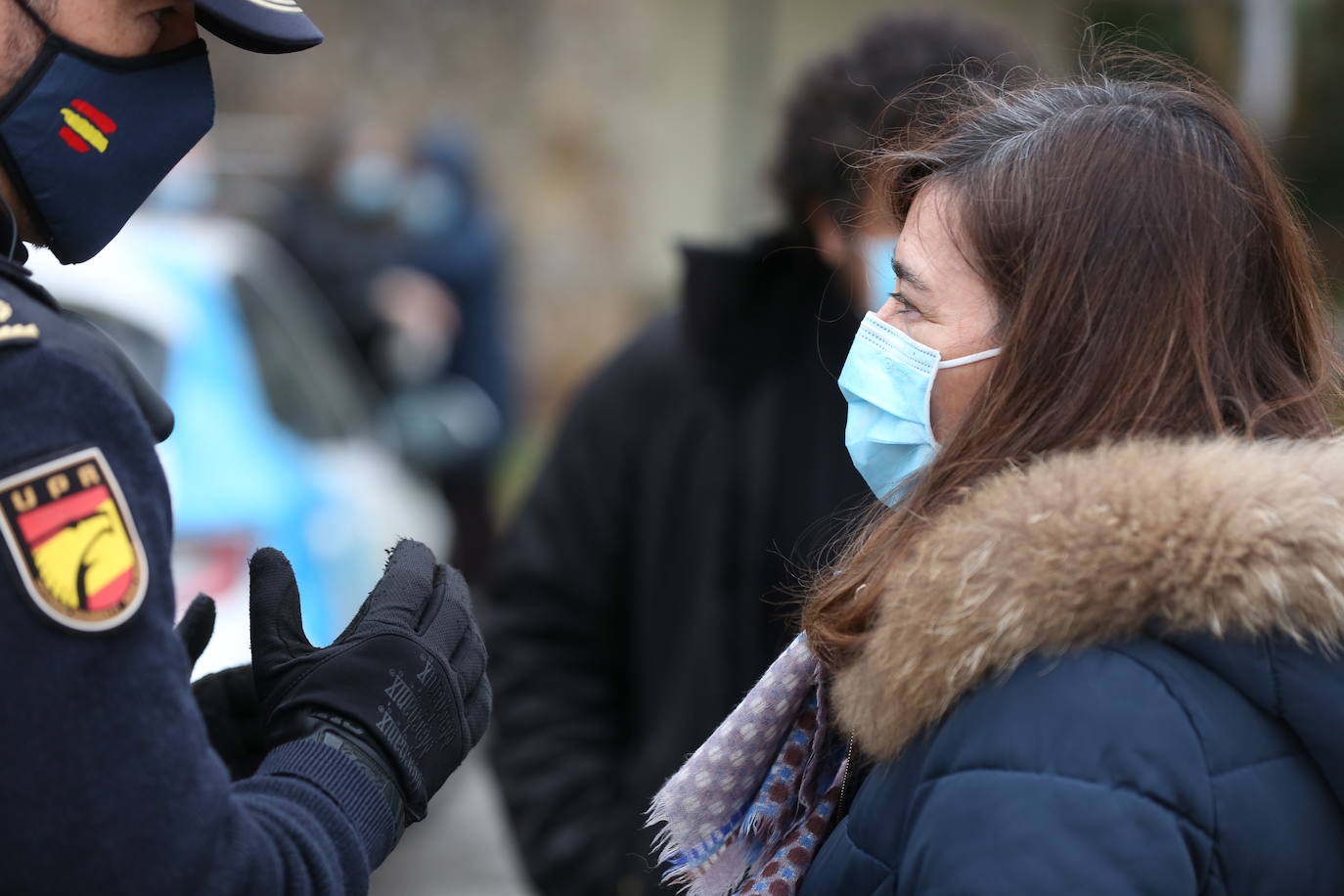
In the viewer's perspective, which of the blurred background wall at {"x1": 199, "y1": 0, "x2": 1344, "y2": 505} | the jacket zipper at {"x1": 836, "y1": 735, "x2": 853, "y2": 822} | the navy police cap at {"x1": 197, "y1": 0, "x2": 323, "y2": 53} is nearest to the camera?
the navy police cap at {"x1": 197, "y1": 0, "x2": 323, "y2": 53}

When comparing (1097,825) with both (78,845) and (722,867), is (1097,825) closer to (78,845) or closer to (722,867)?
(722,867)

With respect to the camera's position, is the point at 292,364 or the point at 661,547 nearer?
the point at 661,547

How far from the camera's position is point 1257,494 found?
1343 millimetres

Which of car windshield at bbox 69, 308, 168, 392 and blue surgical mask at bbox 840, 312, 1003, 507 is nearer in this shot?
blue surgical mask at bbox 840, 312, 1003, 507

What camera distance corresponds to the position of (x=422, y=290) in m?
6.64

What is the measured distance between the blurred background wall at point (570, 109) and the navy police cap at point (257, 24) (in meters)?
8.85

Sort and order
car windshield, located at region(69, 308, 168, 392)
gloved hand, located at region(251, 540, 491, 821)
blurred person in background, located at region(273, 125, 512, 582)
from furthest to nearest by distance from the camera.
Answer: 1. blurred person in background, located at region(273, 125, 512, 582)
2. car windshield, located at region(69, 308, 168, 392)
3. gloved hand, located at region(251, 540, 491, 821)

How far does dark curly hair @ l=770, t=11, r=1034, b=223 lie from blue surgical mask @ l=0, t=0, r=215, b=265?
1372 millimetres

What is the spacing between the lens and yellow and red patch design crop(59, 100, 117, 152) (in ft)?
4.93

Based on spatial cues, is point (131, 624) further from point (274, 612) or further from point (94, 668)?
point (274, 612)

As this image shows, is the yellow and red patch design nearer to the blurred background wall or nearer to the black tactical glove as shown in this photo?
the black tactical glove

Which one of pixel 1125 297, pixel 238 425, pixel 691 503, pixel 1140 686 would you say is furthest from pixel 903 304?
pixel 238 425

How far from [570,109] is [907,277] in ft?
32.9

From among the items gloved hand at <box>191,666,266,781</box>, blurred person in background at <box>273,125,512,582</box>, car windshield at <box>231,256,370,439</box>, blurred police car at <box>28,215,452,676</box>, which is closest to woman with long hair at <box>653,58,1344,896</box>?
gloved hand at <box>191,666,266,781</box>
